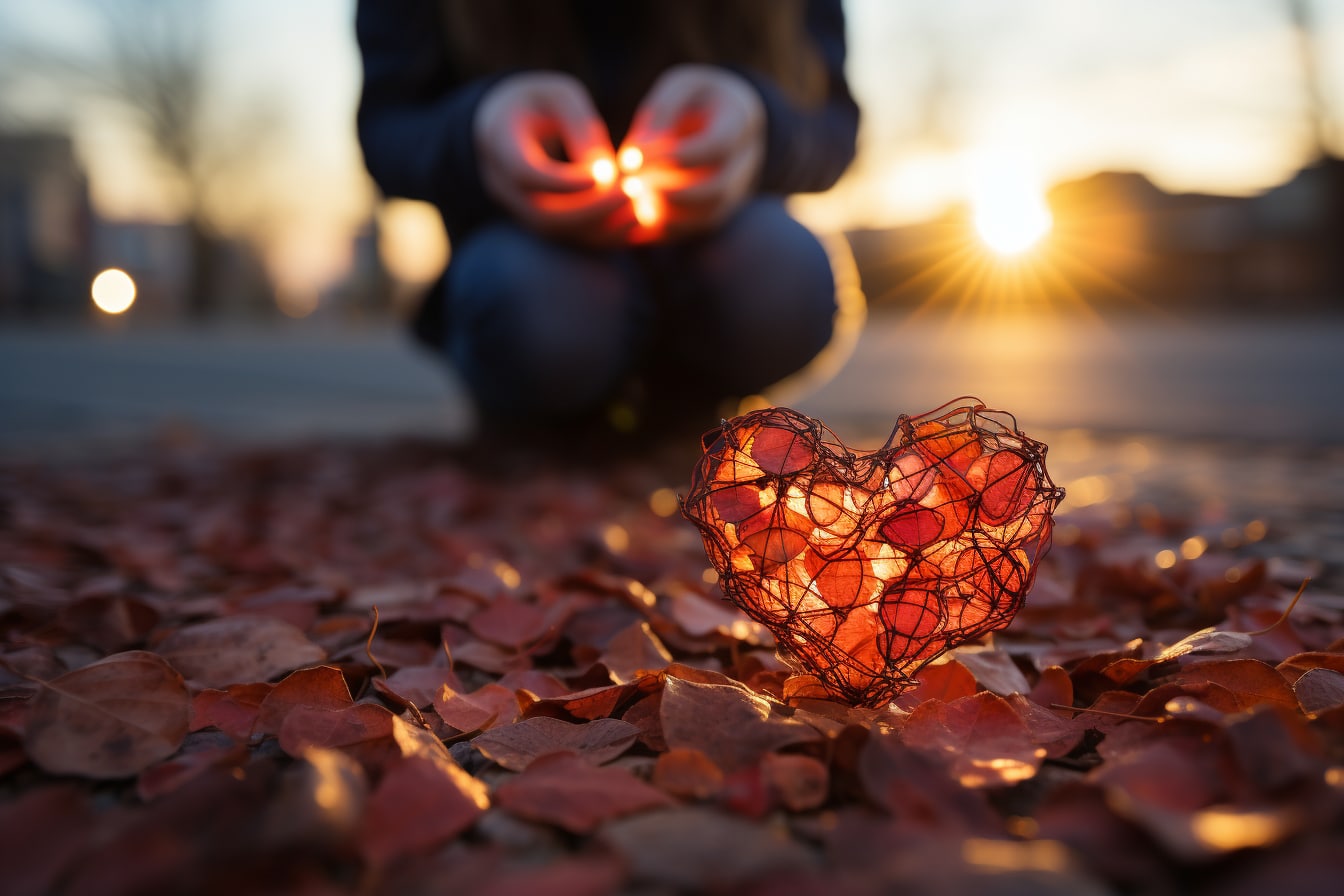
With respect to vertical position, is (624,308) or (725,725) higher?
(624,308)

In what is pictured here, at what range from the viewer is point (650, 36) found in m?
2.13

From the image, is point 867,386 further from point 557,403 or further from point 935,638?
point 935,638

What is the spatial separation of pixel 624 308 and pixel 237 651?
1.27m

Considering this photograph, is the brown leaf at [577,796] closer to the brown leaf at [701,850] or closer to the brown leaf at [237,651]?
the brown leaf at [701,850]

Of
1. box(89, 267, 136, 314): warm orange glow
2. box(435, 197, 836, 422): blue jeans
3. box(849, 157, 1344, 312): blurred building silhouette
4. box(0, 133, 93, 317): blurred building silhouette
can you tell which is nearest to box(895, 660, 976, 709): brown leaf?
box(435, 197, 836, 422): blue jeans

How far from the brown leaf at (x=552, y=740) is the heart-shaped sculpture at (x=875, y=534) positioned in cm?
13

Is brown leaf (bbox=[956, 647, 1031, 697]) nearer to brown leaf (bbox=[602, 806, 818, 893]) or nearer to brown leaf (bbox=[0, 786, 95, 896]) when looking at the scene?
brown leaf (bbox=[602, 806, 818, 893])

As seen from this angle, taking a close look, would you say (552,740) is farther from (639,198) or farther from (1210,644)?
(639,198)

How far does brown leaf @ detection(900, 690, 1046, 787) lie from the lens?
0.60 meters

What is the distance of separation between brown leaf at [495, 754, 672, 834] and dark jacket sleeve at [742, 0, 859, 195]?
1604 mm

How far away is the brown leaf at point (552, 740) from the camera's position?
66 cm

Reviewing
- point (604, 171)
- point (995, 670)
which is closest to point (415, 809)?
point (995, 670)

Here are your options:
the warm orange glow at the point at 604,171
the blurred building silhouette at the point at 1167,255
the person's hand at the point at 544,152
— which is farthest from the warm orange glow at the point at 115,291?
the blurred building silhouette at the point at 1167,255

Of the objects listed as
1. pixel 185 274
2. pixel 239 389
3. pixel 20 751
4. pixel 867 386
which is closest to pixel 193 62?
pixel 185 274
